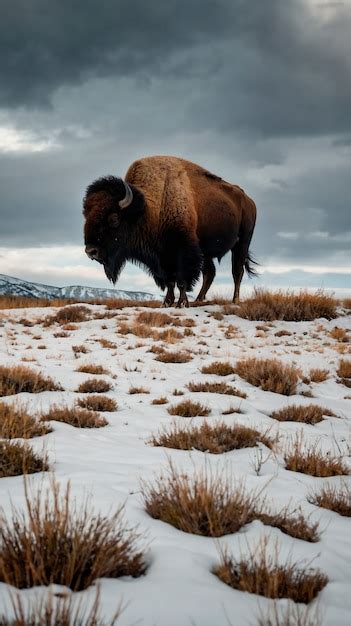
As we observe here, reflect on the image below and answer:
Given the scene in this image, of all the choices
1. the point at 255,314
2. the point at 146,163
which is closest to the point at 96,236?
the point at 146,163

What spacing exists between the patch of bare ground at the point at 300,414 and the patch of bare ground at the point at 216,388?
2.53 ft

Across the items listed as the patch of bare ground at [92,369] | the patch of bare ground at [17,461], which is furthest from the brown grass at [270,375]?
the patch of bare ground at [17,461]

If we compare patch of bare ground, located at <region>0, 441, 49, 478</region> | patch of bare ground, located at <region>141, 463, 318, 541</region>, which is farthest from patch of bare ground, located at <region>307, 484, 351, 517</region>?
patch of bare ground, located at <region>0, 441, 49, 478</region>

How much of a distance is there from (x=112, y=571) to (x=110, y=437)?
216 centimetres

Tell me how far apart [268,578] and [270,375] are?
4.78m

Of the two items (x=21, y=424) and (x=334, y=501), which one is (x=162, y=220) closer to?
(x=21, y=424)

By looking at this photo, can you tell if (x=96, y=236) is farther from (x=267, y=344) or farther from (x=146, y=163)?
(x=267, y=344)

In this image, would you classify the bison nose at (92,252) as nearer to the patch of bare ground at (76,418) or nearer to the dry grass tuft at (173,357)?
the dry grass tuft at (173,357)

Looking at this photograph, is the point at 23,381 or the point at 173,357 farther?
the point at 173,357

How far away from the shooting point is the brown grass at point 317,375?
6813mm

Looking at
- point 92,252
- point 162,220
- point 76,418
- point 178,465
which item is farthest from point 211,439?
point 162,220

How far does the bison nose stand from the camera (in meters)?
11.8

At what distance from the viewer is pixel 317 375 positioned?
685cm

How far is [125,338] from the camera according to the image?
372 inches
